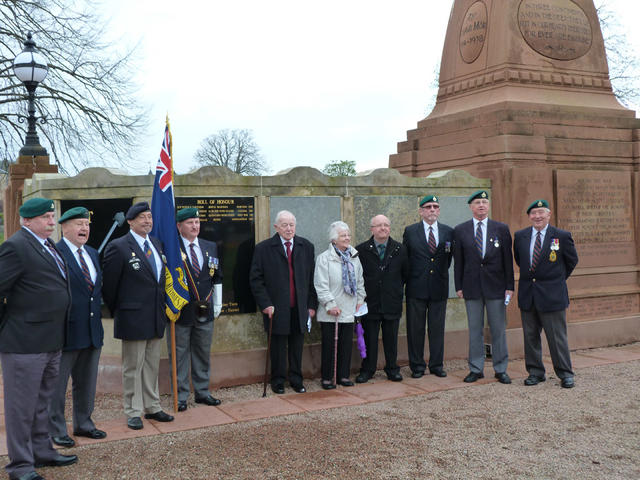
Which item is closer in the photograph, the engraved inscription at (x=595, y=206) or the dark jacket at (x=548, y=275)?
the dark jacket at (x=548, y=275)

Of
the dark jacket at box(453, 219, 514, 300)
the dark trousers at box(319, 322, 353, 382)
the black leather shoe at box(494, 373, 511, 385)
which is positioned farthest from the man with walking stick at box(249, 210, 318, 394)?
the black leather shoe at box(494, 373, 511, 385)

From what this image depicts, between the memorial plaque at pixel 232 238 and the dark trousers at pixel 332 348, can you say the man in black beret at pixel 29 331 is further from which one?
the dark trousers at pixel 332 348

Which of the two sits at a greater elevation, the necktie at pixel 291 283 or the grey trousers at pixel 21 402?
the necktie at pixel 291 283

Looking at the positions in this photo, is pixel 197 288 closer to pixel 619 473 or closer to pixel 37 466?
pixel 37 466

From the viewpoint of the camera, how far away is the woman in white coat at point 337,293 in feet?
21.9

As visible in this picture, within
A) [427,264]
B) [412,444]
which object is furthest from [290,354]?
[412,444]

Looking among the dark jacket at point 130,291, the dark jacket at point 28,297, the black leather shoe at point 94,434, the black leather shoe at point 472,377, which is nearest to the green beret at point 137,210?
the dark jacket at point 130,291

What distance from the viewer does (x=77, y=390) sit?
518 cm

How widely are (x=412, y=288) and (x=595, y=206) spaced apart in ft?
11.2

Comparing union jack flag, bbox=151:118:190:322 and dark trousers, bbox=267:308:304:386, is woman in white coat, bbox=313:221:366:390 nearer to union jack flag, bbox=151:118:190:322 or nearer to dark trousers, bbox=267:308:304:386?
dark trousers, bbox=267:308:304:386

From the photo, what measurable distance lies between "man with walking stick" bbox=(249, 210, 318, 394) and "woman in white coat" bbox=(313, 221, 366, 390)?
5.8 inches

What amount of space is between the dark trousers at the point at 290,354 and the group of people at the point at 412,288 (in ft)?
0.03

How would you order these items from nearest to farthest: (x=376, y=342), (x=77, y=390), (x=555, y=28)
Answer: (x=77, y=390) < (x=376, y=342) < (x=555, y=28)

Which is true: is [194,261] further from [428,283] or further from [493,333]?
[493,333]
